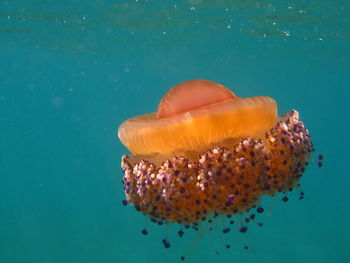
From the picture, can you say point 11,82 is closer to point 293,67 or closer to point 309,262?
point 293,67

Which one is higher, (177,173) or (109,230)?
(109,230)

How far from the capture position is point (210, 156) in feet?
9.03

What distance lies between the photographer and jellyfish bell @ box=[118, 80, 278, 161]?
2.72 m

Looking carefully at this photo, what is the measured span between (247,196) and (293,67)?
3180 cm

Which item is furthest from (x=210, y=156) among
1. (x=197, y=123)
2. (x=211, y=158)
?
(x=197, y=123)

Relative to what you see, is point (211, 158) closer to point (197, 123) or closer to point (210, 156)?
point (210, 156)

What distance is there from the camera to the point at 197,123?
269 cm

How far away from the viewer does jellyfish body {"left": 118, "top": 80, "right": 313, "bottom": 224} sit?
8.91 ft

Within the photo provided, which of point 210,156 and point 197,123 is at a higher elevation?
point 197,123

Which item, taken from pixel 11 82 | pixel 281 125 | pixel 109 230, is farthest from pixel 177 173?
pixel 11 82

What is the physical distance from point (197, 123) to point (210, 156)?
27 cm

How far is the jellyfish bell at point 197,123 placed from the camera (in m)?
2.72

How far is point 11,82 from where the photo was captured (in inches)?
1875

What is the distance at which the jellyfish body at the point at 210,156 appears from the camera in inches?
107
